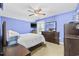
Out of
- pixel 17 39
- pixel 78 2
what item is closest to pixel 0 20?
pixel 17 39

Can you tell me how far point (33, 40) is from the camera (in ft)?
5.41

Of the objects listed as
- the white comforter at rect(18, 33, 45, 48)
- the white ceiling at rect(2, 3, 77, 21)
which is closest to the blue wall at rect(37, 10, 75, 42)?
the white ceiling at rect(2, 3, 77, 21)

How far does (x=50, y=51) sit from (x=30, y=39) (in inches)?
14.9

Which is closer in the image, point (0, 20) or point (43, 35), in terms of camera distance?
point (0, 20)

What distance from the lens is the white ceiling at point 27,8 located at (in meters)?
1.59

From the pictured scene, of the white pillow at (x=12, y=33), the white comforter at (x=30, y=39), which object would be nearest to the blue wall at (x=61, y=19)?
the white comforter at (x=30, y=39)

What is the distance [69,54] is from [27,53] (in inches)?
26.5

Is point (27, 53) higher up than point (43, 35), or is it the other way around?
point (43, 35)

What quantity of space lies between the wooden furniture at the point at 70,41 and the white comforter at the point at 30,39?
1.25 feet

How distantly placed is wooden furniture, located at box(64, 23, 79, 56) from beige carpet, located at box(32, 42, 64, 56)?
8cm

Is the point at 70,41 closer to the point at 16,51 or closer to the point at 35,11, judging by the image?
the point at 35,11

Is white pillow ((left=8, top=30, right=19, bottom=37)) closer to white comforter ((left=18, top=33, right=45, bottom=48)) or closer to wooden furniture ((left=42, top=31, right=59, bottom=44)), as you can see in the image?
white comforter ((left=18, top=33, right=45, bottom=48))

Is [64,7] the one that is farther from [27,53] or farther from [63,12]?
[27,53]

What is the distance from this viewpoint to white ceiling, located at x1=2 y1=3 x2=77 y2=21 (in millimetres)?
1593
